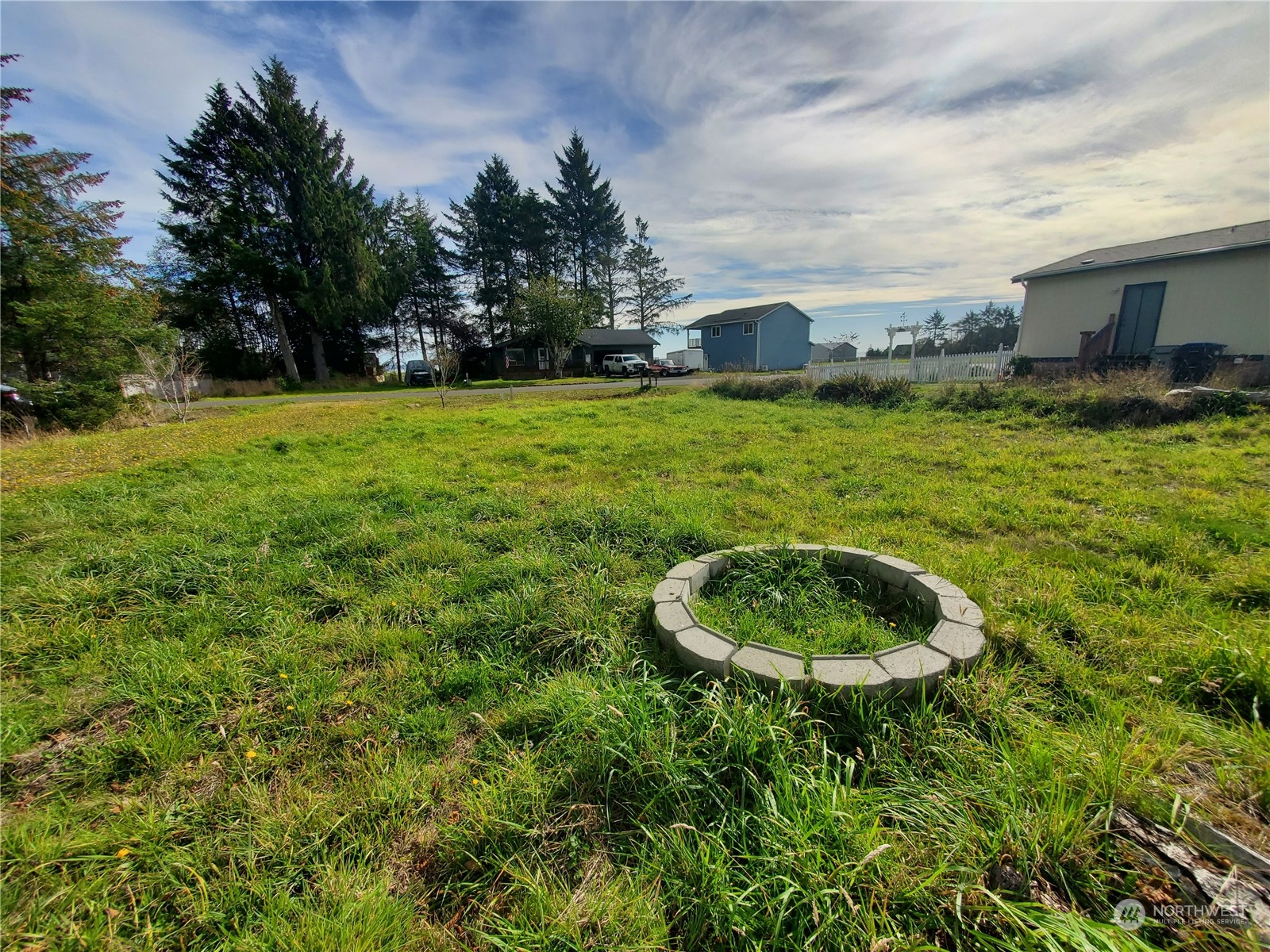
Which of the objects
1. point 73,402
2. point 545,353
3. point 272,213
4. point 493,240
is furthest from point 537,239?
point 73,402

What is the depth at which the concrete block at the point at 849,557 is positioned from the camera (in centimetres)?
273

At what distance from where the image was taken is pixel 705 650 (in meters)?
1.95

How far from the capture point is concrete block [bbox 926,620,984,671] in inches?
73.2

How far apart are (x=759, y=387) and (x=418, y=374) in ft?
67.8

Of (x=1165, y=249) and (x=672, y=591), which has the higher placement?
(x=1165, y=249)

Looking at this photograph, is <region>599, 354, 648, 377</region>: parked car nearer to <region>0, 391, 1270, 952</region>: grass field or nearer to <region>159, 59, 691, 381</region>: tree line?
<region>159, 59, 691, 381</region>: tree line

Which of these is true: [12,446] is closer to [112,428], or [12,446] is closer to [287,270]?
[112,428]

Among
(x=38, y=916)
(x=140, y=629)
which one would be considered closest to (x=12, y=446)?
(x=140, y=629)

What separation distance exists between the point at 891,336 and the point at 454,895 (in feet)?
53.3

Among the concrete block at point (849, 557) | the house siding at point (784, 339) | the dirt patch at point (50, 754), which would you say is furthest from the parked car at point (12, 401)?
the house siding at point (784, 339)

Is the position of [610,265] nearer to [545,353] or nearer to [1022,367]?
[545,353]

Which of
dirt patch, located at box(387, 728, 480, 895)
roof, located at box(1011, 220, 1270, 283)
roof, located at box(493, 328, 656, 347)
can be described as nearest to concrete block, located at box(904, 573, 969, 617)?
dirt patch, located at box(387, 728, 480, 895)

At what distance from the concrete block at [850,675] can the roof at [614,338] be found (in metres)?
32.6

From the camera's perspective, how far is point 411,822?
4.89 ft
